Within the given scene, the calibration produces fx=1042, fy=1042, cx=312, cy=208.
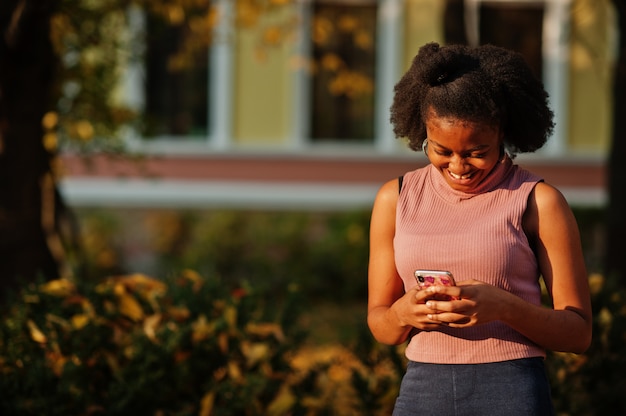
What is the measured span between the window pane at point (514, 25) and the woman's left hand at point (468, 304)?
12.1m

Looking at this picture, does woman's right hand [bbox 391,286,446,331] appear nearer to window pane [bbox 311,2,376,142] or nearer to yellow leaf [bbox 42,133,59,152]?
yellow leaf [bbox 42,133,59,152]

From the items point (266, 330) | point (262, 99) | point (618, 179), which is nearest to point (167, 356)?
point (266, 330)

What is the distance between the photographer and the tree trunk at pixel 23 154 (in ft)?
18.8

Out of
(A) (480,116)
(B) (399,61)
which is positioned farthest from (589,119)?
(A) (480,116)

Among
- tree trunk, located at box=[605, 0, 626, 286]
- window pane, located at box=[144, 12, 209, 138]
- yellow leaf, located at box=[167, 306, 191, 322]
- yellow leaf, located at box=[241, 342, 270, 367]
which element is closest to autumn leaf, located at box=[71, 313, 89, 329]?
yellow leaf, located at box=[167, 306, 191, 322]

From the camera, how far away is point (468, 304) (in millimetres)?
2586

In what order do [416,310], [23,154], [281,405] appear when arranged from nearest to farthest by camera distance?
[416,310], [281,405], [23,154]

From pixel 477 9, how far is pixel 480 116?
475 inches

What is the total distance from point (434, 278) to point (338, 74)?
12.1 meters

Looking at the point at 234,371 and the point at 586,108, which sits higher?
the point at 586,108

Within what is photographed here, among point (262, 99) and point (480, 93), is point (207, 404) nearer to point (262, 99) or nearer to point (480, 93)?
point (480, 93)

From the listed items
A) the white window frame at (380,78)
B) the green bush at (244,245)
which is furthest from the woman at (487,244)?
the white window frame at (380,78)

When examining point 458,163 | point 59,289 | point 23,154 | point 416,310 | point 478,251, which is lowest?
point 59,289

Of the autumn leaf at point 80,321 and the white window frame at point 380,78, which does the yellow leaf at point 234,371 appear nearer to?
the autumn leaf at point 80,321
